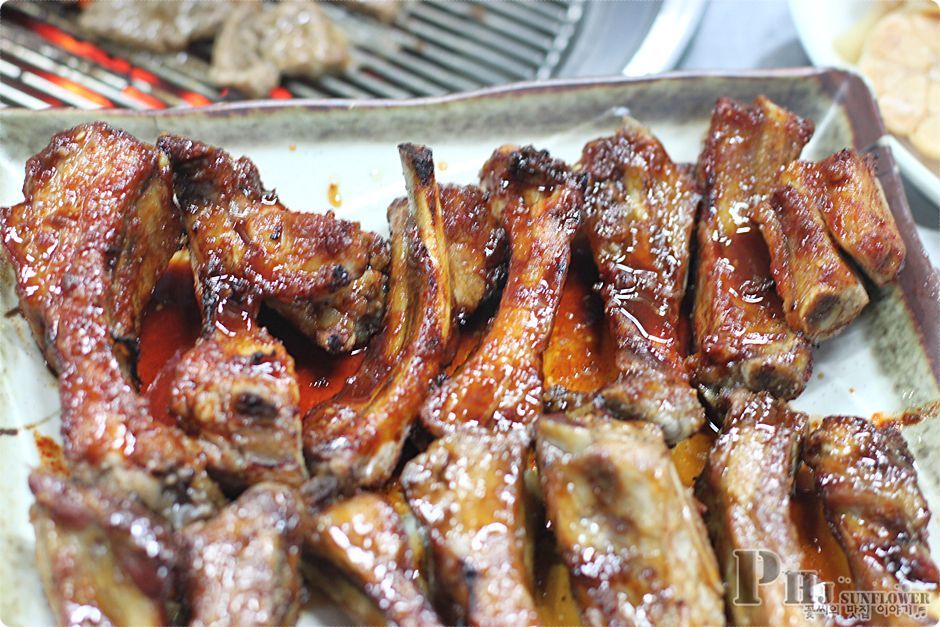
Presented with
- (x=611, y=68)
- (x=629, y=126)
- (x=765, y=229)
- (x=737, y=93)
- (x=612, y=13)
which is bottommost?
(x=765, y=229)

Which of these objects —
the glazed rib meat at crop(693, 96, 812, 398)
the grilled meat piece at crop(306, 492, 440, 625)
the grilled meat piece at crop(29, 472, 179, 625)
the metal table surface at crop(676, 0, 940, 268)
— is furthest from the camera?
the metal table surface at crop(676, 0, 940, 268)

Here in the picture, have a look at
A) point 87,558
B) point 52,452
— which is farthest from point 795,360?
point 52,452

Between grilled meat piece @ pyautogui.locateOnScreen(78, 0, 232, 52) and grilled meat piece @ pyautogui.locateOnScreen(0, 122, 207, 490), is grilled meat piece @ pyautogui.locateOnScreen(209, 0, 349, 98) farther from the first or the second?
grilled meat piece @ pyautogui.locateOnScreen(0, 122, 207, 490)

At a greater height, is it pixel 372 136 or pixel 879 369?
pixel 372 136

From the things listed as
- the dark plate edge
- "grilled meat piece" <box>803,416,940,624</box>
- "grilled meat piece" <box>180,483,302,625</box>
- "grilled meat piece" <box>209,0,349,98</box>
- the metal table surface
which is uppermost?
the metal table surface

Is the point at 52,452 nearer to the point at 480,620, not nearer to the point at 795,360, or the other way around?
the point at 480,620

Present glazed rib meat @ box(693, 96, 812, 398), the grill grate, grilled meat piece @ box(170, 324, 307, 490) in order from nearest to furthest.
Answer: grilled meat piece @ box(170, 324, 307, 490)
glazed rib meat @ box(693, 96, 812, 398)
the grill grate

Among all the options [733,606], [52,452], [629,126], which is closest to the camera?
[733,606]

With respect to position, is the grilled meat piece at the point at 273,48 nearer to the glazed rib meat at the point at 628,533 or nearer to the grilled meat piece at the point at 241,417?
the grilled meat piece at the point at 241,417

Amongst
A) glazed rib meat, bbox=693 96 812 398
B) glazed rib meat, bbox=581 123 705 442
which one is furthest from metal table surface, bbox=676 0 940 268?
glazed rib meat, bbox=581 123 705 442
